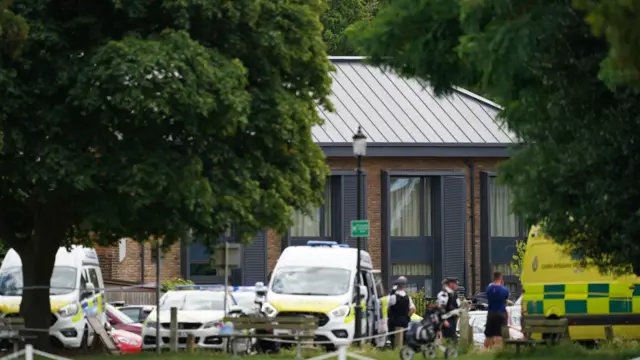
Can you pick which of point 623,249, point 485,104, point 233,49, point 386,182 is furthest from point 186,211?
point 485,104

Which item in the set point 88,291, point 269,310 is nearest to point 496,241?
point 88,291

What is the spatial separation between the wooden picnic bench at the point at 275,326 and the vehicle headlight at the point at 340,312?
221 cm

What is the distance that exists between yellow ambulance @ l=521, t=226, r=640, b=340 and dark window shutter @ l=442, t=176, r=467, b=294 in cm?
2493

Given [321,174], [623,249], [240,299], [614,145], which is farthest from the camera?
[240,299]

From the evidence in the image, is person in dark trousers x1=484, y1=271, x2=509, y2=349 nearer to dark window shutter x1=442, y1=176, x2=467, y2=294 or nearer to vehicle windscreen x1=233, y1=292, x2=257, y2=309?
vehicle windscreen x1=233, y1=292, x2=257, y2=309

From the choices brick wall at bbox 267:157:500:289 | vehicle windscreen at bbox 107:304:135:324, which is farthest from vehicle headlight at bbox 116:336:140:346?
brick wall at bbox 267:157:500:289

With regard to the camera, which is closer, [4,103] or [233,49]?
[4,103]

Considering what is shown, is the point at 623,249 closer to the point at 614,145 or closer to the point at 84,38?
the point at 614,145

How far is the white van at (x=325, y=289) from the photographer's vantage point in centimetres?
3023

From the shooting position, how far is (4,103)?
24609 mm

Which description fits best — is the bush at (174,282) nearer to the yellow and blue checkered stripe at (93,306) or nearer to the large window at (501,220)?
the large window at (501,220)

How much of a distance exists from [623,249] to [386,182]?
35300mm

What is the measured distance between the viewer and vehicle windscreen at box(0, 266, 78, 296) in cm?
3167

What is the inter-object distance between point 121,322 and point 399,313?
365 inches
